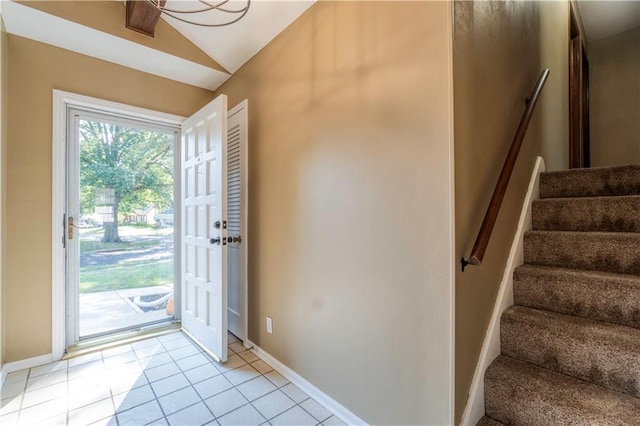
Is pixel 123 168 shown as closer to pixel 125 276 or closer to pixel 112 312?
pixel 125 276

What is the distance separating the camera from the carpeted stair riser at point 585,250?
1484 mm

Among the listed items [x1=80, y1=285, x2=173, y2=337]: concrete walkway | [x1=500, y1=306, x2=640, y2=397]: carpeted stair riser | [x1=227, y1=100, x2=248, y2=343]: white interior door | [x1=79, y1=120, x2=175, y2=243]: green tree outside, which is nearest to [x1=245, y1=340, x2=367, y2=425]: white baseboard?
[x1=227, y1=100, x2=248, y2=343]: white interior door

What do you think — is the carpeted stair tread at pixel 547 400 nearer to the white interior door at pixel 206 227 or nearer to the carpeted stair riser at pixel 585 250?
the carpeted stair riser at pixel 585 250

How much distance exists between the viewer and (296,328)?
1933mm

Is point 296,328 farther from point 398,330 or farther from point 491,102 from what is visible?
point 491,102

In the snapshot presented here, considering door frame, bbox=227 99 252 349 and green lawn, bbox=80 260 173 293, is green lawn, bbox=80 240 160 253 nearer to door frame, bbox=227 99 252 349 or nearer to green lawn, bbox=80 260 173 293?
green lawn, bbox=80 260 173 293

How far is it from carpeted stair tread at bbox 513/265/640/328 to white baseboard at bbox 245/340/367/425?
1140 mm

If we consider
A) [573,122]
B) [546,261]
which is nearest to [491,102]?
[546,261]

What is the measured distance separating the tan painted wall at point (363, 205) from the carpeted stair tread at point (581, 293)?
2.62 ft

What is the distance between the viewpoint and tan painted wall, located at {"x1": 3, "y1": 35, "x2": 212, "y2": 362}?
6.86 feet

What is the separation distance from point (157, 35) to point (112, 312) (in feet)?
8.00

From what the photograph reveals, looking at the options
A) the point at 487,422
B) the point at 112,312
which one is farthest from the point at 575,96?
the point at 112,312

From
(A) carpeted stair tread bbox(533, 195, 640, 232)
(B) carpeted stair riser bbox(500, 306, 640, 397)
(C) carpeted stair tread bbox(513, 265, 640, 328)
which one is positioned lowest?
(B) carpeted stair riser bbox(500, 306, 640, 397)

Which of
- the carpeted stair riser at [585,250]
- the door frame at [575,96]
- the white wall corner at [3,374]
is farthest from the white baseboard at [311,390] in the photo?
the door frame at [575,96]
